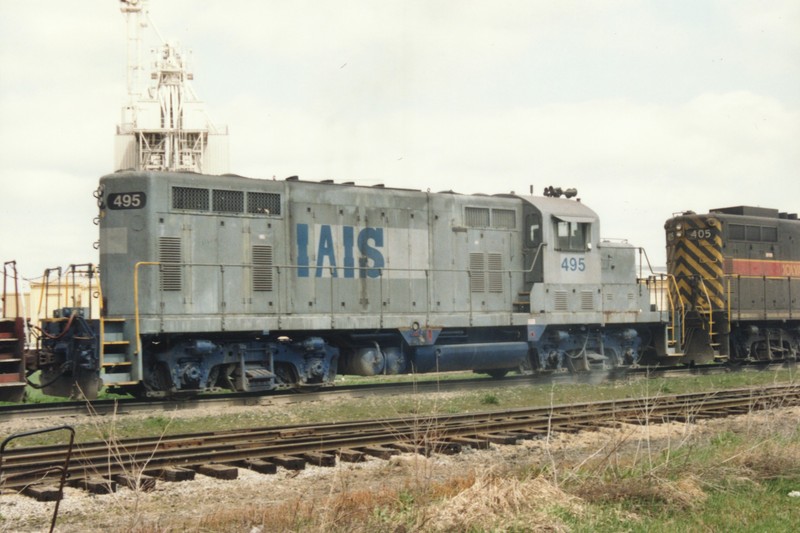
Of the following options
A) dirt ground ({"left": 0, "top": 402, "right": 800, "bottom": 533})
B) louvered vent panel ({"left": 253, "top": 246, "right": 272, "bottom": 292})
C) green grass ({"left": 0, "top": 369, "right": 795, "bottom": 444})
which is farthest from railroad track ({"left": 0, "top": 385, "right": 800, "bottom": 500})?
louvered vent panel ({"left": 253, "top": 246, "right": 272, "bottom": 292})

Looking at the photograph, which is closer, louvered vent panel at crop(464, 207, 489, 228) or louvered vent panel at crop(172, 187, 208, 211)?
louvered vent panel at crop(172, 187, 208, 211)

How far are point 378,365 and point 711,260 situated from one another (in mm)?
10145

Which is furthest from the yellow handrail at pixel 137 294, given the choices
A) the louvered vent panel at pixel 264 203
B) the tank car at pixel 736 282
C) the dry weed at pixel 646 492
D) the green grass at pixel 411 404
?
the tank car at pixel 736 282

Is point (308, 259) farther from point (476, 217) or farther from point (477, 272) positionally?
point (476, 217)

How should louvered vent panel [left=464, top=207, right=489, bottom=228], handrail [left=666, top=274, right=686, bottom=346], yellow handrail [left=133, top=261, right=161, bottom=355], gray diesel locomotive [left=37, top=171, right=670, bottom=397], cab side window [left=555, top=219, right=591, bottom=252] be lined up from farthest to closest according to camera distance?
handrail [left=666, top=274, right=686, bottom=346]
cab side window [left=555, top=219, right=591, bottom=252]
louvered vent panel [left=464, top=207, right=489, bottom=228]
gray diesel locomotive [left=37, top=171, right=670, bottom=397]
yellow handrail [left=133, top=261, right=161, bottom=355]

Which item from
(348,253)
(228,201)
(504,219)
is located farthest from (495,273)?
(228,201)

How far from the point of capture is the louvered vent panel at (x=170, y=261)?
14.9m

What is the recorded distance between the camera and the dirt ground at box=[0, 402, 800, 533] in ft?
21.8

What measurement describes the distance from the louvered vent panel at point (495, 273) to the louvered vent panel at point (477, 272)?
185 millimetres

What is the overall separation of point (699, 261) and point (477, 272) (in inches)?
286

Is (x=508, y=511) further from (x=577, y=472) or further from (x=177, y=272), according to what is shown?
(x=177, y=272)

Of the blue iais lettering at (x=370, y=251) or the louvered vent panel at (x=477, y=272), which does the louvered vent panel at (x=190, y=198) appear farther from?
the louvered vent panel at (x=477, y=272)

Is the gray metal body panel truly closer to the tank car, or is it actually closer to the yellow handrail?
the yellow handrail

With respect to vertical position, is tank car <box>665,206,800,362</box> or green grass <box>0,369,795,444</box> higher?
tank car <box>665,206,800,362</box>
